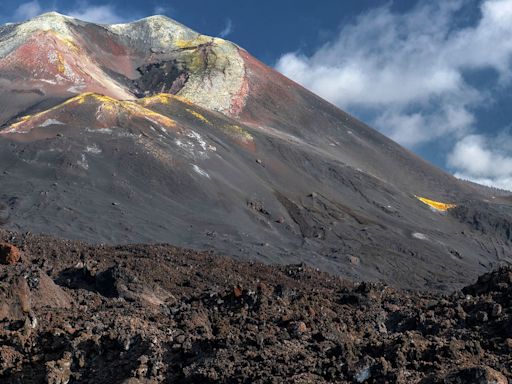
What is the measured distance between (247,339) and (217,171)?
39276 millimetres

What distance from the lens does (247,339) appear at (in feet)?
34.7

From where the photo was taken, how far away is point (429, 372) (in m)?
8.79

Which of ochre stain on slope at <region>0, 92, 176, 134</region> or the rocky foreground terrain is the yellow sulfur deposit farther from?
the rocky foreground terrain

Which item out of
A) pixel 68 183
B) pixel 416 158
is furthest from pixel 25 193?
pixel 416 158

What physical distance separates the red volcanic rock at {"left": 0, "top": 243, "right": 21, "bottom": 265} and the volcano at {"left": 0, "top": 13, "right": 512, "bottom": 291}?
14136 millimetres

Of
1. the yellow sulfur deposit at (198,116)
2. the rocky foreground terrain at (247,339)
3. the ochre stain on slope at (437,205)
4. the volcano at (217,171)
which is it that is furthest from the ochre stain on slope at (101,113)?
the rocky foreground terrain at (247,339)

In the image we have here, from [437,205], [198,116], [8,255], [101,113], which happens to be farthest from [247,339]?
[437,205]

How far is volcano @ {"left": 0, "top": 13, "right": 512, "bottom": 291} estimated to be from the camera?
40125mm

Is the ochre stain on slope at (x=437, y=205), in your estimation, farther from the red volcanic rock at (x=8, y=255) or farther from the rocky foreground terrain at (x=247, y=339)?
the rocky foreground terrain at (x=247, y=339)

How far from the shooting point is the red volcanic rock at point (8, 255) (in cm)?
2000

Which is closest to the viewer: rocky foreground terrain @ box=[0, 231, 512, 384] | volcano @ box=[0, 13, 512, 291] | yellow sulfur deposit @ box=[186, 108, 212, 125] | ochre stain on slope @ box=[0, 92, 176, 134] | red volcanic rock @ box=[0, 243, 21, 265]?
rocky foreground terrain @ box=[0, 231, 512, 384]

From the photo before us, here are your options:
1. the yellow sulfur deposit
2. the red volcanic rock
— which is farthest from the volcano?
the red volcanic rock

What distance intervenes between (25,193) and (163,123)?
55.7 ft

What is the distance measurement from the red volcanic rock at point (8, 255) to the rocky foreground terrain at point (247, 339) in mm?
2886
